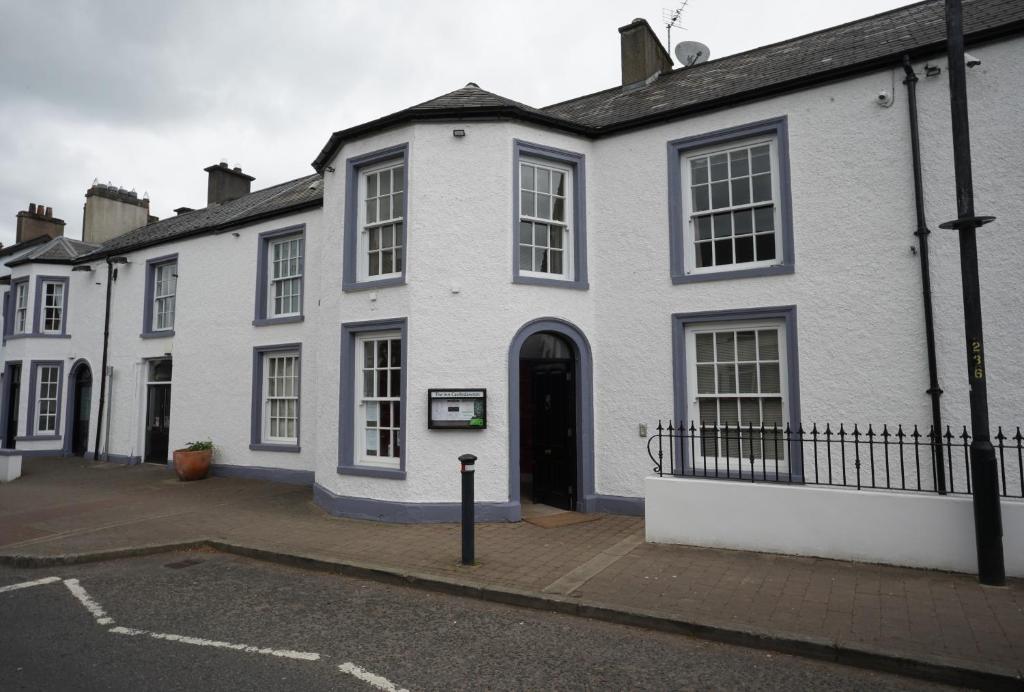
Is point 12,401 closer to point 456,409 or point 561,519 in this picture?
point 456,409

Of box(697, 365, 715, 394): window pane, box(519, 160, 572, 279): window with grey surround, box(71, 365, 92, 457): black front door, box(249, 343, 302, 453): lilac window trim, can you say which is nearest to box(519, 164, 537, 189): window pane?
box(519, 160, 572, 279): window with grey surround

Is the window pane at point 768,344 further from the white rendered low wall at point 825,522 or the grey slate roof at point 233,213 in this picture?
the grey slate roof at point 233,213

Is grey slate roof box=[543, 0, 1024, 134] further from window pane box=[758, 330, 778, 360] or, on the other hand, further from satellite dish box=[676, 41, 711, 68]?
window pane box=[758, 330, 778, 360]

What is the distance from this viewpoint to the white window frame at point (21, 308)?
61.8 ft

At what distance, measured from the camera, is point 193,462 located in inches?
531

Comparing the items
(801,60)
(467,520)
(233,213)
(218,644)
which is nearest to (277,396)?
(233,213)

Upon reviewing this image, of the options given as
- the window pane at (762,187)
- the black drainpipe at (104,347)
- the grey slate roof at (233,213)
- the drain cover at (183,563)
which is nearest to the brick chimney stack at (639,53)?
the window pane at (762,187)

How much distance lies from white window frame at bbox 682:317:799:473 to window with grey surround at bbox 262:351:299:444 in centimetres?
804

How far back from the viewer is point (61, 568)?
7328 mm

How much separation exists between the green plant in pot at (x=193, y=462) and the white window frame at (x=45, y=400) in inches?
310

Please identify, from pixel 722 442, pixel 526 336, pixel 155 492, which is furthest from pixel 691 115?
pixel 155 492

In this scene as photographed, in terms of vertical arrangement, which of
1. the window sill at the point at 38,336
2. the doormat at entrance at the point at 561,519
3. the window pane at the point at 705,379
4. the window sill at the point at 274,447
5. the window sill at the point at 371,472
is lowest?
Answer: the doormat at entrance at the point at 561,519

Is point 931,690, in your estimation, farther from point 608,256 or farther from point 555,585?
point 608,256

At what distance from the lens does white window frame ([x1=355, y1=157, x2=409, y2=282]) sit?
9.81 meters
